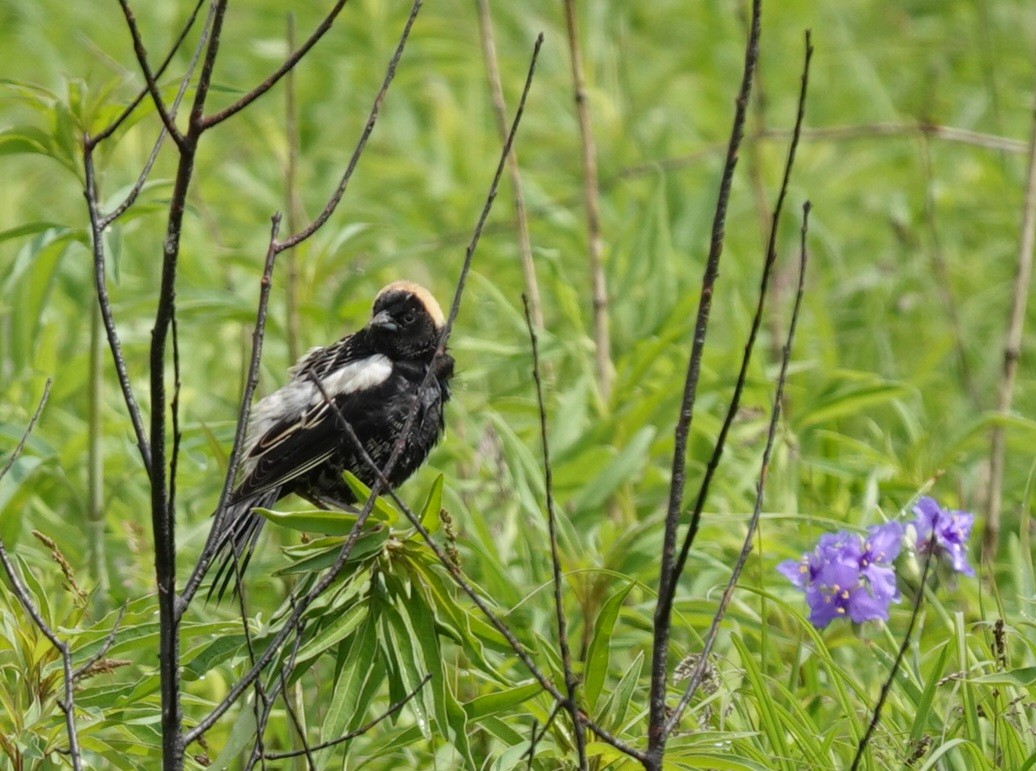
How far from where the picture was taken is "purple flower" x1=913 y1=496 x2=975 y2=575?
2.73 meters

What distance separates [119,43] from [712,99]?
285 centimetres

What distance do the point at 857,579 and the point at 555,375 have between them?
1.78 meters

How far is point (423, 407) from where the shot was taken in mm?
3199

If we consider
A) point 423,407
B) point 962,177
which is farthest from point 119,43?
point 423,407

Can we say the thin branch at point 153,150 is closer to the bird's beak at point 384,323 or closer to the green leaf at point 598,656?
the green leaf at point 598,656

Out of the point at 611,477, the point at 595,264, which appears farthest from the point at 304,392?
the point at 595,264

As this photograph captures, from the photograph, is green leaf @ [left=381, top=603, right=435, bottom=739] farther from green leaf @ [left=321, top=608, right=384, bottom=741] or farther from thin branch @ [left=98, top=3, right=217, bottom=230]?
thin branch @ [left=98, top=3, right=217, bottom=230]

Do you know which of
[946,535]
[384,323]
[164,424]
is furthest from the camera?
[384,323]

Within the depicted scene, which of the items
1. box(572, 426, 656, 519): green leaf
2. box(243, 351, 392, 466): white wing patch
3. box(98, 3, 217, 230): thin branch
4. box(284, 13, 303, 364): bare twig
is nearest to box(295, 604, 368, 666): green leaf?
box(98, 3, 217, 230): thin branch

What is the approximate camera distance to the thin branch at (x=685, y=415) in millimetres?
1778

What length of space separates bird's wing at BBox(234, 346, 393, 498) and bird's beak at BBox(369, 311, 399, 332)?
9 cm

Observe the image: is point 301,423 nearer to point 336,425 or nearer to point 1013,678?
point 336,425

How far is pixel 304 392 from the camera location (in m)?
3.36

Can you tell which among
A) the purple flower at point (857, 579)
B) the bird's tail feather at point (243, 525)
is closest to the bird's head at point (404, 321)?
the bird's tail feather at point (243, 525)
